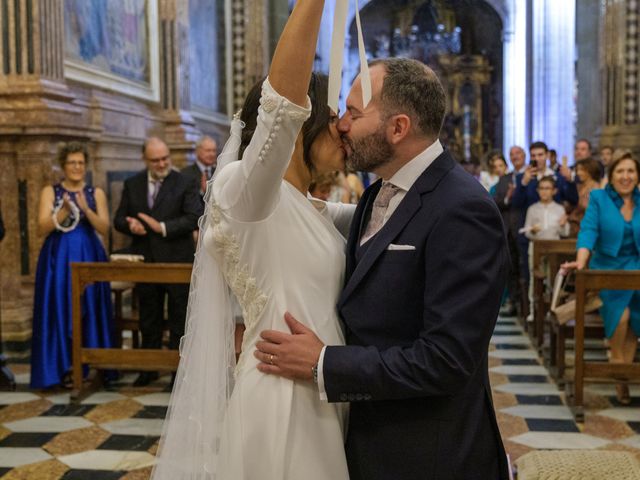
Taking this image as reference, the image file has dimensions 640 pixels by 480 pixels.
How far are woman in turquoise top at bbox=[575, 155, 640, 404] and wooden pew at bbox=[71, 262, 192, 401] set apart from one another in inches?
114

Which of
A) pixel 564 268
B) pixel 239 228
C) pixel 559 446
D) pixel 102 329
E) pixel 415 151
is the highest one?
pixel 415 151

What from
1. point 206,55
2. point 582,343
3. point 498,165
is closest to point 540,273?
point 582,343

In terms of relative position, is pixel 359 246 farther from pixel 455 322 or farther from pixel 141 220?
pixel 141 220

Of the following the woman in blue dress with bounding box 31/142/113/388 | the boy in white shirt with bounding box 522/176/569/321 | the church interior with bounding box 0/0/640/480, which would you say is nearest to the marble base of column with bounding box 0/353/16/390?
the church interior with bounding box 0/0/640/480

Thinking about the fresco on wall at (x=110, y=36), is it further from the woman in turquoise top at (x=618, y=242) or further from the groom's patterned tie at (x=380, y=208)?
the groom's patterned tie at (x=380, y=208)

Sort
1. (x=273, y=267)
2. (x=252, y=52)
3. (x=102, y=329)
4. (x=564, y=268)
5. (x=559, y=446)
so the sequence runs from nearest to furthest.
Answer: (x=273, y=267) < (x=559, y=446) < (x=564, y=268) < (x=102, y=329) < (x=252, y=52)

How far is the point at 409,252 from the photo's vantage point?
200cm

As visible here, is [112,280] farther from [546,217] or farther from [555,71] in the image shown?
[555,71]

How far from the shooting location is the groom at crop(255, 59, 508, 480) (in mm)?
1919

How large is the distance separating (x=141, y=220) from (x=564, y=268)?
3136 mm

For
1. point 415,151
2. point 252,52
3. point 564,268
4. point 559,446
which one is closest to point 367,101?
point 415,151

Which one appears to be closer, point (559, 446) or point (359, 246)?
point (359, 246)

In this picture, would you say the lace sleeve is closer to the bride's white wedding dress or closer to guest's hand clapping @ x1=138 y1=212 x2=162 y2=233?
the bride's white wedding dress

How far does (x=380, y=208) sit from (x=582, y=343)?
389 centimetres
